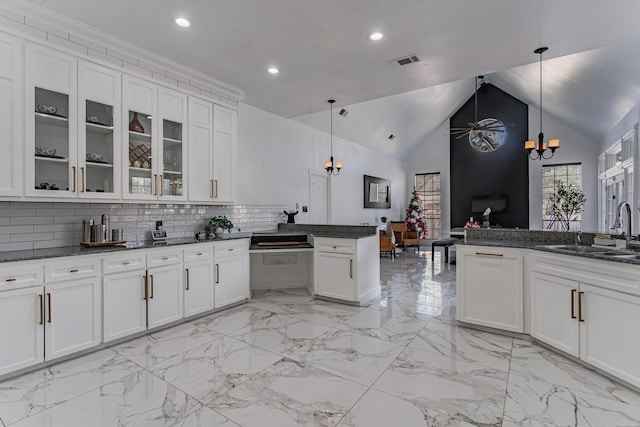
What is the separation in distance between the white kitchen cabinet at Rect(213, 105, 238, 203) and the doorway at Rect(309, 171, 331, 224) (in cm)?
249

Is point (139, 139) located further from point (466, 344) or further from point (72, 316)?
point (466, 344)

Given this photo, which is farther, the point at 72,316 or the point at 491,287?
the point at 491,287

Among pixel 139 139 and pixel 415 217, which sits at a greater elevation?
pixel 139 139

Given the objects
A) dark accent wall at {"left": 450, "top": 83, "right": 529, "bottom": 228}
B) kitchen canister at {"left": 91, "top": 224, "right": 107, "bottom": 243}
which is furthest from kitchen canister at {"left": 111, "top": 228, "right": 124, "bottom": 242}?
dark accent wall at {"left": 450, "top": 83, "right": 529, "bottom": 228}

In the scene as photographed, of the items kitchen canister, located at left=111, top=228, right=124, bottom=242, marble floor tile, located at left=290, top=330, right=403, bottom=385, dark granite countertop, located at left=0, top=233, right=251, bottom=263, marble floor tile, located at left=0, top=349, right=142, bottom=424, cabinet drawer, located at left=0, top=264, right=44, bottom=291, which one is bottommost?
marble floor tile, located at left=0, top=349, right=142, bottom=424

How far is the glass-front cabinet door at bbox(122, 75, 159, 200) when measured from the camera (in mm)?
3354

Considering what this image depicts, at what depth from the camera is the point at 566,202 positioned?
8.51 m

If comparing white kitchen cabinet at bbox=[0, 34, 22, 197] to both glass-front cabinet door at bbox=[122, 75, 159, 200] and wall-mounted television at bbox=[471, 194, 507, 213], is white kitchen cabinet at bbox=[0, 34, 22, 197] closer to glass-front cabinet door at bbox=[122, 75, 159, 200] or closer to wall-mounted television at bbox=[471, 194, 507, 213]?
glass-front cabinet door at bbox=[122, 75, 159, 200]

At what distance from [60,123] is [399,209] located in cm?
980

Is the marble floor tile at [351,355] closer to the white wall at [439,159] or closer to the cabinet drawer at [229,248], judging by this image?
the cabinet drawer at [229,248]

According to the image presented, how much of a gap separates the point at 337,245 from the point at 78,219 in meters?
2.96

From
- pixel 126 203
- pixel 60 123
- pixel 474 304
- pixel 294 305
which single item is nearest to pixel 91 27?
pixel 60 123

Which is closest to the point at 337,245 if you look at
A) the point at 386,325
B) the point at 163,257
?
the point at 386,325

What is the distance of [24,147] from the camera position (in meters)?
2.66
